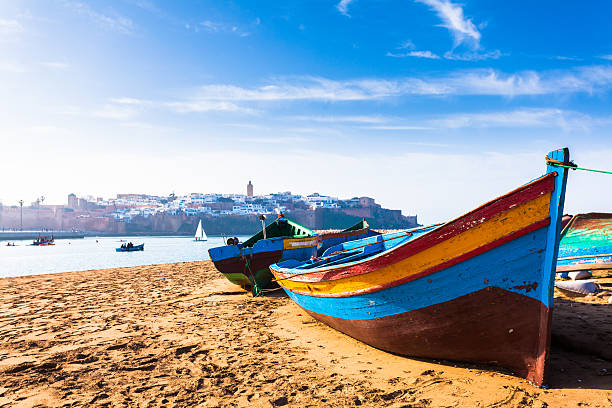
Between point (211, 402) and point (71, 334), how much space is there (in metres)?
4.13

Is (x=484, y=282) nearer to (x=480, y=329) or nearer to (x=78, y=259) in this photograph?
(x=480, y=329)

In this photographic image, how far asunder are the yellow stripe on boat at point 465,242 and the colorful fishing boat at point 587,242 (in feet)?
22.2

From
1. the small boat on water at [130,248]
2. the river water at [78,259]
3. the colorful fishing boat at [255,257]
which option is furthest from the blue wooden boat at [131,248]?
the colorful fishing boat at [255,257]

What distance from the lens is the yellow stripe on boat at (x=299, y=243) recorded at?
33.9 ft

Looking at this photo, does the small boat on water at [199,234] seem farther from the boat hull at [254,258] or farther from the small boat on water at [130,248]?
the boat hull at [254,258]

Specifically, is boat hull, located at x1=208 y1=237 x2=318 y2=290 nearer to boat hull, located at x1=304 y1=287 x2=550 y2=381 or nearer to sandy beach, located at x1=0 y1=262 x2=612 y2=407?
sandy beach, located at x1=0 y1=262 x2=612 y2=407

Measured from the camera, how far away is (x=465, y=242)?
379 cm

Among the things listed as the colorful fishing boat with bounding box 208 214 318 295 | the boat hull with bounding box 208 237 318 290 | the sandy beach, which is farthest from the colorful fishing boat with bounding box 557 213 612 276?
the boat hull with bounding box 208 237 318 290

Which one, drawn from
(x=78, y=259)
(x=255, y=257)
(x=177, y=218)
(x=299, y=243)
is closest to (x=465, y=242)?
(x=255, y=257)

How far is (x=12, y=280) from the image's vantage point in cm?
1482

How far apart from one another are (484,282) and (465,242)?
469 mm

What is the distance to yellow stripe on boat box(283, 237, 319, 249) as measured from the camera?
10.3 meters

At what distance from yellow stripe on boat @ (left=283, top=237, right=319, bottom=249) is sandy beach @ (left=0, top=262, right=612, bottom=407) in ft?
8.98

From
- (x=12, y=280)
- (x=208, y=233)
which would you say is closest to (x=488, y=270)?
(x=12, y=280)
